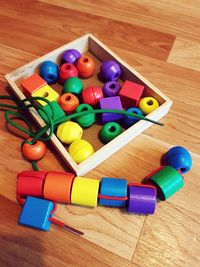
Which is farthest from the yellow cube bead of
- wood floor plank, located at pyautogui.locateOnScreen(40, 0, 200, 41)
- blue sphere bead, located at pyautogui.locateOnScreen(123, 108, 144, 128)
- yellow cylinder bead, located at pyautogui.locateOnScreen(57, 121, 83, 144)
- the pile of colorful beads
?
wood floor plank, located at pyautogui.locateOnScreen(40, 0, 200, 41)

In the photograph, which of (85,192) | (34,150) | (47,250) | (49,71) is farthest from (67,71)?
(47,250)

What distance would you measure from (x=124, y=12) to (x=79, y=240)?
2.74 ft

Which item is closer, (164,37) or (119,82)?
(119,82)

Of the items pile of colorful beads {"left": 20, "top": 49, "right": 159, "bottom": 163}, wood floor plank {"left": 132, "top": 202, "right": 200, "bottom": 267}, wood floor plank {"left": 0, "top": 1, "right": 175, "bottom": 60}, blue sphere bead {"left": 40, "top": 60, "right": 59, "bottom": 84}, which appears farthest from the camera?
wood floor plank {"left": 0, "top": 1, "right": 175, "bottom": 60}

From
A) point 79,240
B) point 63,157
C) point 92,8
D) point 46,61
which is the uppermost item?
point 92,8

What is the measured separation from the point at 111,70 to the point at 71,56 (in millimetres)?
136

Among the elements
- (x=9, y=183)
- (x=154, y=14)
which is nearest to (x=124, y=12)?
(x=154, y=14)

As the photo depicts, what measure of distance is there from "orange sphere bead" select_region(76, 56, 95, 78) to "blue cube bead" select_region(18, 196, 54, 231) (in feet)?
1.34

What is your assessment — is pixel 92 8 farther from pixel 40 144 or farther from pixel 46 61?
pixel 40 144

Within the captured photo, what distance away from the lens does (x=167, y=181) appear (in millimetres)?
586

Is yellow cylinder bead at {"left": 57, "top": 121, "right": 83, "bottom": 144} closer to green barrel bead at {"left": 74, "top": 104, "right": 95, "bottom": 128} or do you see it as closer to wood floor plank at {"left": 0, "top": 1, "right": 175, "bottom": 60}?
green barrel bead at {"left": 74, "top": 104, "right": 95, "bottom": 128}

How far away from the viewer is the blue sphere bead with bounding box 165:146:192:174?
0.62 metres

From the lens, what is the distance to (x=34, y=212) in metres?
0.58

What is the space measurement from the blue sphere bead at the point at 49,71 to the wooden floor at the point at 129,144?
0.13 m
